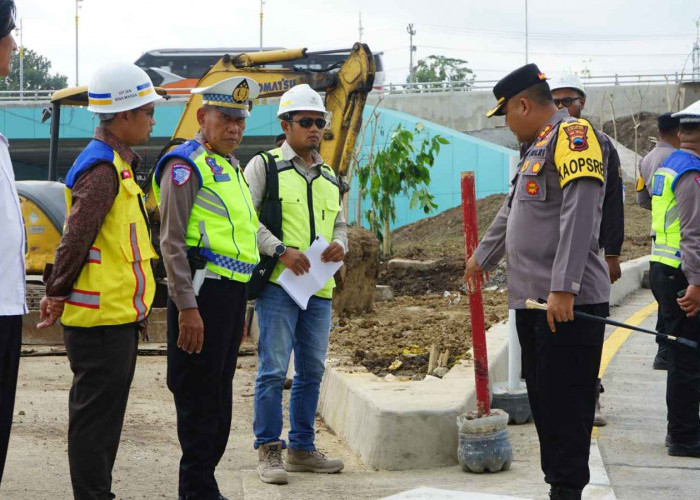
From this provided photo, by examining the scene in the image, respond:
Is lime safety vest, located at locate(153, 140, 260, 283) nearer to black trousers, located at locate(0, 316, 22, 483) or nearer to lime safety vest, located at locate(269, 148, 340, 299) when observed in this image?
lime safety vest, located at locate(269, 148, 340, 299)

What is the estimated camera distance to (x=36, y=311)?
12.1 m

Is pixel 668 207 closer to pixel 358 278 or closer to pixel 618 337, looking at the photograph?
pixel 618 337

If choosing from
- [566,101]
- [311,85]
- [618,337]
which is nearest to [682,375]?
[566,101]

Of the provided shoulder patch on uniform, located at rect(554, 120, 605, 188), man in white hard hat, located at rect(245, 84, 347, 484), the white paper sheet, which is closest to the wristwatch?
man in white hard hat, located at rect(245, 84, 347, 484)

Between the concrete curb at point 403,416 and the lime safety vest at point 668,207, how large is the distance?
56.3 inches

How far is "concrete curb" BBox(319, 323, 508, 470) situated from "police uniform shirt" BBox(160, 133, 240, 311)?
61.0 inches

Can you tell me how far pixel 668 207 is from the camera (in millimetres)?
6527

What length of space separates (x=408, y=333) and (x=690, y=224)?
4661 mm

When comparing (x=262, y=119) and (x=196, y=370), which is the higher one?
(x=262, y=119)

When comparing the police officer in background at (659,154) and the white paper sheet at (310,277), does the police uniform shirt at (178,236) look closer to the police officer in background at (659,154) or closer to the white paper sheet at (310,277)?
the white paper sheet at (310,277)

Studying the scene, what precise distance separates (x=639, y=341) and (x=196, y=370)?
22.9 ft

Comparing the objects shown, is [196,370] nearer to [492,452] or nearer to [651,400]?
[492,452]

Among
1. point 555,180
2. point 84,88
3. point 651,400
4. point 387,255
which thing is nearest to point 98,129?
point 555,180

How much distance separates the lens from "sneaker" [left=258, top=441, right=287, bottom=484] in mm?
5762
